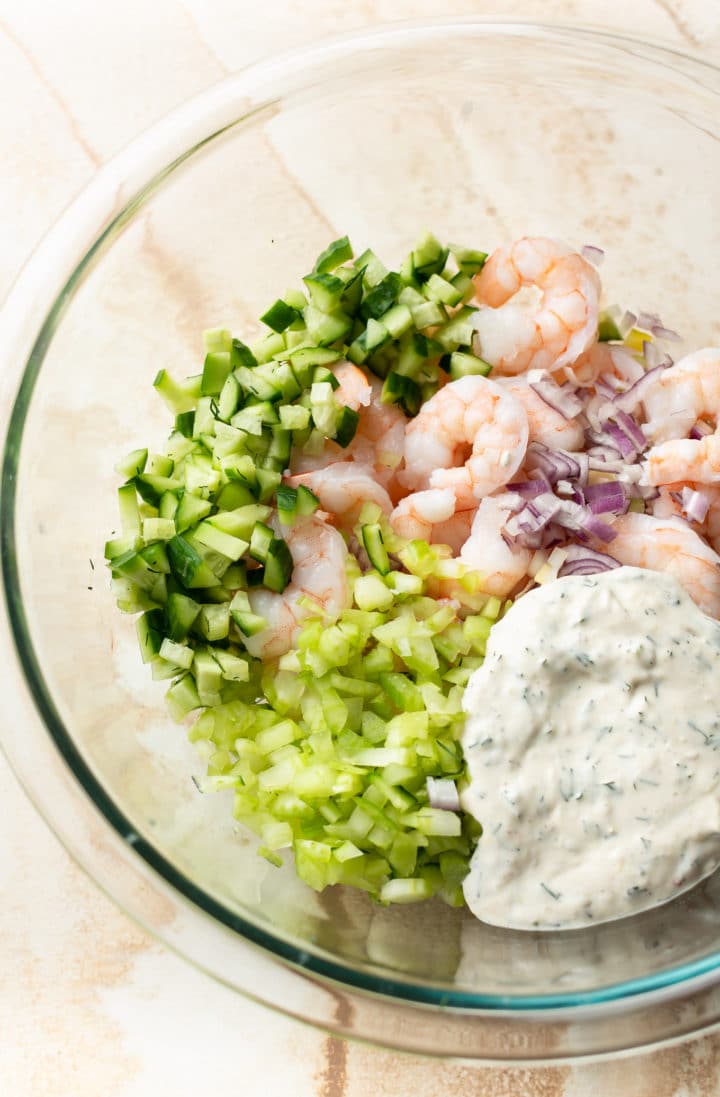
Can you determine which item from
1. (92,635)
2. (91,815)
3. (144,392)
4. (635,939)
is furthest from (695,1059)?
(144,392)

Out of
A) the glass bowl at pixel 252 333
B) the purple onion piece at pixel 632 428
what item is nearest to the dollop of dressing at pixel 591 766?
the glass bowl at pixel 252 333

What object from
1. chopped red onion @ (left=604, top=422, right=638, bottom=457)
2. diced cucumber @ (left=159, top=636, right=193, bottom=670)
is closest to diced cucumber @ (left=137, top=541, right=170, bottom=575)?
diced cucumber @ (left=159, top=636, right=193, bottom=670)

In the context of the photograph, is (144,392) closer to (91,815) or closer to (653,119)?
(91,815)

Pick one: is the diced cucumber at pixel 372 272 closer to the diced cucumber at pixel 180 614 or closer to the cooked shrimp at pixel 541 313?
the cooked shrimp at pixel 541 313

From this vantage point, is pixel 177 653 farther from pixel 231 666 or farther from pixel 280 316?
pixel 280 316

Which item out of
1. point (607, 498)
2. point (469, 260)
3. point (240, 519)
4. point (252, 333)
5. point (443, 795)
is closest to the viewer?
point (443, 795)

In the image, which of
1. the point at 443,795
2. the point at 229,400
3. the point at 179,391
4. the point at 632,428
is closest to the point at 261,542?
the point at 229,400

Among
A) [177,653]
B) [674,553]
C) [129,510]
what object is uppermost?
[129,510]
